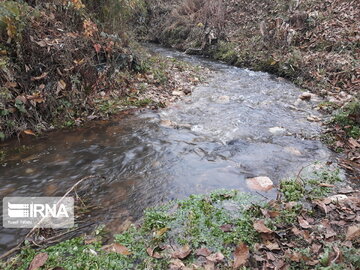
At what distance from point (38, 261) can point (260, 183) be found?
7.56 feet

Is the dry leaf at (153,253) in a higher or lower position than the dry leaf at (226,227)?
lower

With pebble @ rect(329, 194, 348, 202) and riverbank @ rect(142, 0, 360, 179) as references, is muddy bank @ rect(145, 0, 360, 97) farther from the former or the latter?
pebble @ rect(329, 194, 348, 202)

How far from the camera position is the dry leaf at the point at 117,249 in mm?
2318

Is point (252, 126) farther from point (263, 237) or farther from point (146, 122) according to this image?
point (263, 237)

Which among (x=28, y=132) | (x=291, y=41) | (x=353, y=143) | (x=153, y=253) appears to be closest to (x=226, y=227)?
(x=153, y=253)

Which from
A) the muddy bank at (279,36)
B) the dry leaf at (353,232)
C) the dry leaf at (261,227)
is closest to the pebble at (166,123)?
the dry leaf at (261,227)

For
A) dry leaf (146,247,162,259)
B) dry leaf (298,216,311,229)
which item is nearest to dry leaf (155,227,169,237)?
dry leaf (146,247,162,259)

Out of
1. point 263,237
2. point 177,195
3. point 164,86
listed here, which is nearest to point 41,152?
point 177,195

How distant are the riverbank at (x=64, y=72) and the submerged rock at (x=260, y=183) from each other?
2.87 metres

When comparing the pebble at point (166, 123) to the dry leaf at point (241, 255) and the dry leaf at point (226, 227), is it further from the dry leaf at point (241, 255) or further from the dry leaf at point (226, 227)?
the dry leaf at point (241, 255)

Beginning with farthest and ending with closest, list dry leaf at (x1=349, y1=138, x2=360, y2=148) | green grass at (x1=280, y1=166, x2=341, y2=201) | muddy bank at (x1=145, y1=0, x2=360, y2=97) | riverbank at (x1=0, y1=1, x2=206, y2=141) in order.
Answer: muddy bank at (x1=145, y1=0, x2=360, y2=97), riverbank at (x1=0, y1=1, x2=206, y2=141), dry leaf at (x1=349, y1=138, x2=360, y2=148), green grass at (x1=280, y1=166, x2=341, y2=201)

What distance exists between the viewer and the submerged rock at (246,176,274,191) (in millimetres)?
3281

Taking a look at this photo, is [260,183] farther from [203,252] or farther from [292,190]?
[203,252]

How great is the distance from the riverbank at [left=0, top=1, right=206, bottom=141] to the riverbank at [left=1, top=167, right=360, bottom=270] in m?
2.52
